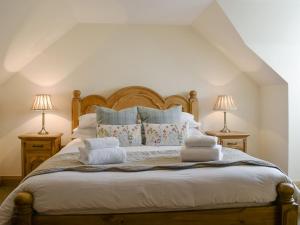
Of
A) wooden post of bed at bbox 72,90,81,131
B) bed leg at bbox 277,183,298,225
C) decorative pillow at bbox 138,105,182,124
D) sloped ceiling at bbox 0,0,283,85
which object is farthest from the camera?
wooden post of bed at bbox 72,90,81,131

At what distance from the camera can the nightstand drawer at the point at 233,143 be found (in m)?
3.98

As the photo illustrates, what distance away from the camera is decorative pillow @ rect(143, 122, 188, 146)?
339 cm

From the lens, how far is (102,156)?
2.39m

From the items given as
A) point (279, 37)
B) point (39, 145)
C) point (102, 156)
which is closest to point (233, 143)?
point (279, 37)

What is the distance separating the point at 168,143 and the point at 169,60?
143 centimetres

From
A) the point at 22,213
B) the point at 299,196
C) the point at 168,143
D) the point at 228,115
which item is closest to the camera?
the point at 22,213

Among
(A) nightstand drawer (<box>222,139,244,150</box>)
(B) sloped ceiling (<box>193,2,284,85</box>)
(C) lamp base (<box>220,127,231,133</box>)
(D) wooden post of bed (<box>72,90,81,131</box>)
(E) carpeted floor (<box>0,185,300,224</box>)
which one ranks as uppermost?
(B) sloped ceiling (<box>193,2,284,85</box>)

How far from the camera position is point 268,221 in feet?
6.89

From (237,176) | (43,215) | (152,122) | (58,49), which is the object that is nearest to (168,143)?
(152,122)

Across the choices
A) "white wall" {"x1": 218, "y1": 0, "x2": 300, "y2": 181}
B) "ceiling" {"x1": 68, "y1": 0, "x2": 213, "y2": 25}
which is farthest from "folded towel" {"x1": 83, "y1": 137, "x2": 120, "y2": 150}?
"white wall" {"x1": 218, "y1": 0, "x2": 300, "y2": 181}

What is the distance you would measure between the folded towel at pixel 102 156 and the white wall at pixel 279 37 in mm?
2074

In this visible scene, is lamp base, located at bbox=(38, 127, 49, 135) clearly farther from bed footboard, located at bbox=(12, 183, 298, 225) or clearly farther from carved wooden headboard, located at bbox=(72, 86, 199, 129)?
bed footboard, located at bbox=(12, 183, 298, 225)

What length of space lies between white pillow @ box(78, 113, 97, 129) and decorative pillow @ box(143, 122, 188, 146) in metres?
0.72

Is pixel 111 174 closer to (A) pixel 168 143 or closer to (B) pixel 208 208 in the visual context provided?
(B) pixel 208 208
